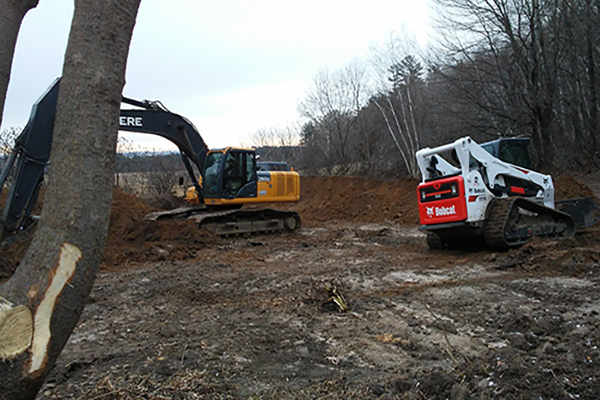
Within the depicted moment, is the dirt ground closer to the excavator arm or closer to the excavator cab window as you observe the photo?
the excavator arm

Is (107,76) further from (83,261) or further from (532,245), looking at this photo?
(532,245)

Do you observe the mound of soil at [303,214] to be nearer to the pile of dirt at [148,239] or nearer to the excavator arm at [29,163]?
the pile of dirt at [148,239]

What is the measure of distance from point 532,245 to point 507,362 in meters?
5.55

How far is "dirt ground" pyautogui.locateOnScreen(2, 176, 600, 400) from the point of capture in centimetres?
332

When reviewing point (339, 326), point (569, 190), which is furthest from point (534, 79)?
point (339, 326)

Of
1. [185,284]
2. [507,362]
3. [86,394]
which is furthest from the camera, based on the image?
[185,284]

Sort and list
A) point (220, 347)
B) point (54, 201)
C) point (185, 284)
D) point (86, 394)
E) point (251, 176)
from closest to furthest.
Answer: point (54, 201) < point (86, 394) < point (220, 347) < point (185, 284) < point (251, 176)

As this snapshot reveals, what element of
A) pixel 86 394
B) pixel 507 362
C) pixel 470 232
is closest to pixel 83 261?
pixel 86 394

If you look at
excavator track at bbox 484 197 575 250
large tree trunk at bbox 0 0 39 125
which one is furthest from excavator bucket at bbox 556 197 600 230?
large tree trunk at bbox 0 0 39 125

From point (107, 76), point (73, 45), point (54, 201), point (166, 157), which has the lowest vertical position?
point (54, 201)

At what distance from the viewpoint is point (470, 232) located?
8.90m

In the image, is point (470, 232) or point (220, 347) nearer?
point (220, 347)

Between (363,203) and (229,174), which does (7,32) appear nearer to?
(229,174)

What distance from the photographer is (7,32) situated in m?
3.20
